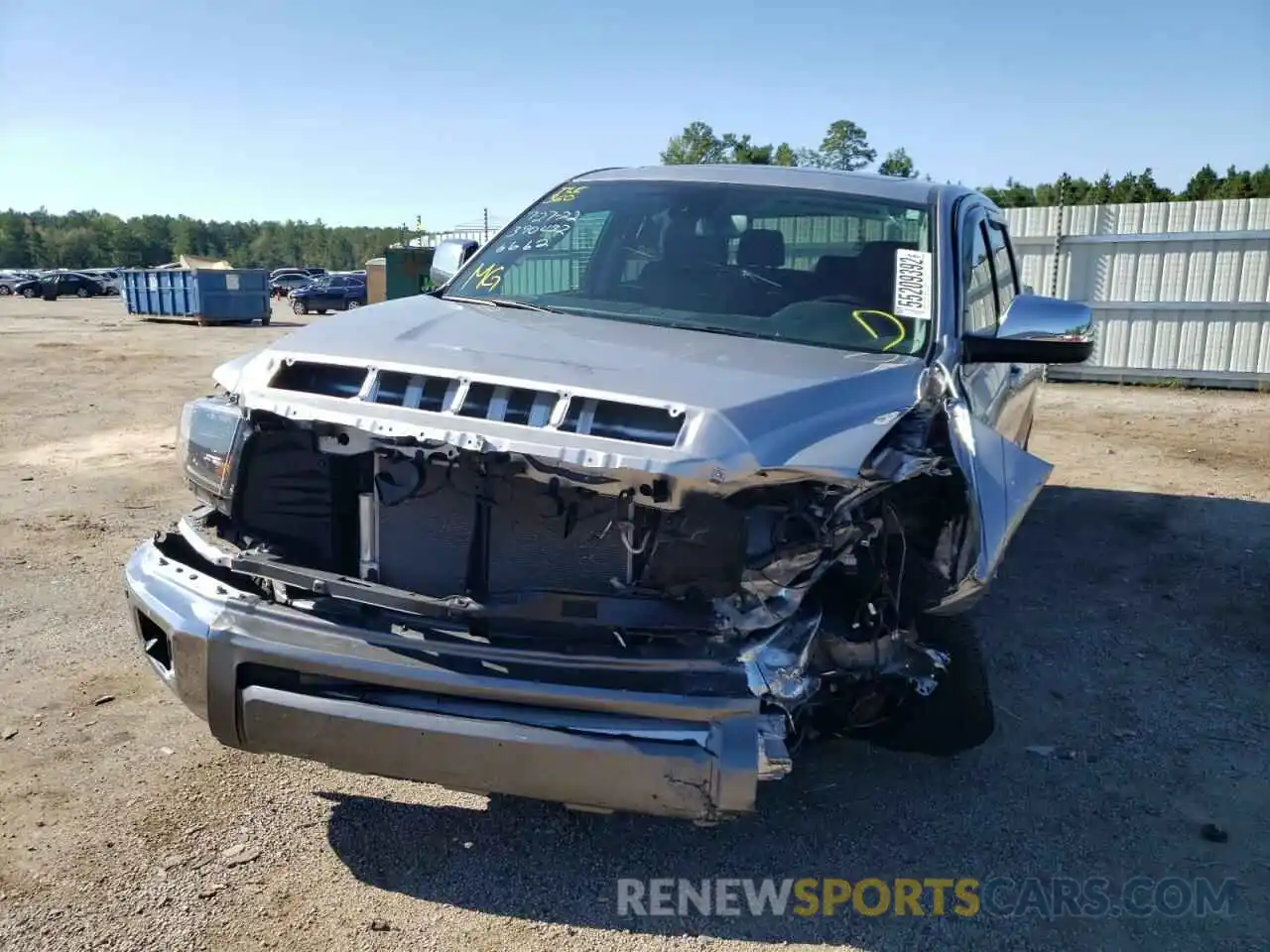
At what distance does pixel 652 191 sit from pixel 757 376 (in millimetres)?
1674

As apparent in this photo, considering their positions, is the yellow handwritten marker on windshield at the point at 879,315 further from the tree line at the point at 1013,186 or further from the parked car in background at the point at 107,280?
the parked car in background at the point at 107,280

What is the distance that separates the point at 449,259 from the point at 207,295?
87.2 ft

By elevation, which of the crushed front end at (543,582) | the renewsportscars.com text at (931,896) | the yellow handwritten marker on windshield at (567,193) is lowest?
the renewsportscars.com text at (931,896)

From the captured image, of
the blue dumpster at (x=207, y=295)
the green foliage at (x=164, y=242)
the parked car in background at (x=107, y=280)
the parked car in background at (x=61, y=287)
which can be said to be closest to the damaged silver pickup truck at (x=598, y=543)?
the blue dumpster at (x=207, y=295)

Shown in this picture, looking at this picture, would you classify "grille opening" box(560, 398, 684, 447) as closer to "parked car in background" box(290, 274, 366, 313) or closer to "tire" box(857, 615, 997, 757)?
"tire" box(857, 615, 997, 757)

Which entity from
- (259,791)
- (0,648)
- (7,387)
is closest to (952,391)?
(259,791)

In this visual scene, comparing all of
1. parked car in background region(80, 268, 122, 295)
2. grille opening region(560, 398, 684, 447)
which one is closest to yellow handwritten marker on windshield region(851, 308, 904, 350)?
grille opening region(560, 398, 684, 447)

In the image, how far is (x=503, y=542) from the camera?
271 centimetres

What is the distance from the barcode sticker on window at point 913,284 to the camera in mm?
3418

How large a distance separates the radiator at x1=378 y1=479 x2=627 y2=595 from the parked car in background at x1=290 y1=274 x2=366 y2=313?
34078 millimetres

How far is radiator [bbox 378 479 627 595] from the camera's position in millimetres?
2648

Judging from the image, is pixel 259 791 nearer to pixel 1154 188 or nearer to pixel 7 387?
pixel 7 387

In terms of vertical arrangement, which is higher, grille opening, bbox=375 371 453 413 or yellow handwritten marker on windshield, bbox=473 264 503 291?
yellow handwritten marker on windshield, bbox=473 264 503 291

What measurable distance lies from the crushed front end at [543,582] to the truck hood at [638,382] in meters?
0.01
